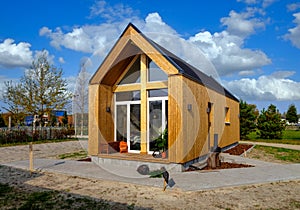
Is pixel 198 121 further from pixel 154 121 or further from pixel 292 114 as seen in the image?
pixel 292 114

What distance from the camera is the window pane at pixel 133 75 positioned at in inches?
373

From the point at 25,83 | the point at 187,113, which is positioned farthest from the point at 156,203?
the point at 25,83

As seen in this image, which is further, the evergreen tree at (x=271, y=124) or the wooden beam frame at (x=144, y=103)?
the evergreen tree at (x=271, y=124)

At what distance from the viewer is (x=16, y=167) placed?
858 centimetres

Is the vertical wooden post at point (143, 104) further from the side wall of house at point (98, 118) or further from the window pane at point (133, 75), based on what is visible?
the side wall of house at point (98, 118)

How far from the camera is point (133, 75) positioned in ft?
31.5

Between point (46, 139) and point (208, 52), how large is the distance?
16.8m

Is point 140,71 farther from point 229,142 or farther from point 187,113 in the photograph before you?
point 229,142

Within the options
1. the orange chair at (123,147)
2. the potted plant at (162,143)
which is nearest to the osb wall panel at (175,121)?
the potted plant at (162,143)

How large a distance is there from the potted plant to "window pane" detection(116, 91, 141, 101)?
1.79 meters

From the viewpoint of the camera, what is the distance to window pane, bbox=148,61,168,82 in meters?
8.77

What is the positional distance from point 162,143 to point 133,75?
9.54 feet

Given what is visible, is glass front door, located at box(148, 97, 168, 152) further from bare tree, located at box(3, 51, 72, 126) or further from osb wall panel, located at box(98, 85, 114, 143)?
bare tree, located at box(3, 51, 72, 126)

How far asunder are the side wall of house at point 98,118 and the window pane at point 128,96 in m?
0.50
